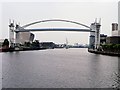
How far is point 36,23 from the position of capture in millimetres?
105062

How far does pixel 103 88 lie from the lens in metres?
15.0

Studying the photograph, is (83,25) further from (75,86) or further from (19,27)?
(75,86)

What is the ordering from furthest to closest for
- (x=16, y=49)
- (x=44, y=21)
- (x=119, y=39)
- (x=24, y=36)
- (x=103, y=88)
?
1. (x=24, y=36)
2. (x=44, y=21)
3. (x=16, y=49)
4. (x=119, y=39)
5. (x=103, y=88)

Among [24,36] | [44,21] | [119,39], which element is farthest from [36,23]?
[24,36]

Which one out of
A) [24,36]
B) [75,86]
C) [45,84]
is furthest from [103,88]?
[24,36]

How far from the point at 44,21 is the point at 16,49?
51.7 feet

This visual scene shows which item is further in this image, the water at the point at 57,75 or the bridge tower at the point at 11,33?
the bridge tower at the point at 11,33

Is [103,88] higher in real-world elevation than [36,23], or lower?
lower

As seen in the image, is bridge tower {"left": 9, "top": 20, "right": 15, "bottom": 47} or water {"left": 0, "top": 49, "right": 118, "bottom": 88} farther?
bridge tower {"left": 9, "top": 20, "right": 15, "bottom": 47}

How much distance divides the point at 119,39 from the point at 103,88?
77.5 meters

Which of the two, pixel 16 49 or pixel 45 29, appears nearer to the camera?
pixel 16 49

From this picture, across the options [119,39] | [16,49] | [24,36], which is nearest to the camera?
[119,39]

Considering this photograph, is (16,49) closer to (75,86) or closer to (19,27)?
(19,27)

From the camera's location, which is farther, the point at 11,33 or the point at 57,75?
the point at 11,33
